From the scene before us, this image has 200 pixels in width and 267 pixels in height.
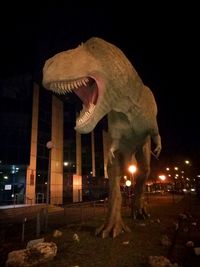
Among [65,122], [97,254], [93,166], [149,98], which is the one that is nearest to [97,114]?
[149,98]

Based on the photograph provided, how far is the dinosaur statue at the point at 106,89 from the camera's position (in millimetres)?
4293

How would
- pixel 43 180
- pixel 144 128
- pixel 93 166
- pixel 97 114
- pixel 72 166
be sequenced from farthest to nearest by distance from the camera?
1. pixel 93 166
2. pixel 72 166
3. pixel 43 180
4. pixel 144 128
5. pixel 97 114

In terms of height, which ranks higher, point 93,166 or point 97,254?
point 93,166

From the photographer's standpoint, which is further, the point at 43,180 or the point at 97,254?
the point at 43,180

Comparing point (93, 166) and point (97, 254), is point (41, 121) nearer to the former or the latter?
point (93, 166)

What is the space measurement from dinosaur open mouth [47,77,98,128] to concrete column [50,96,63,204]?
22.0m

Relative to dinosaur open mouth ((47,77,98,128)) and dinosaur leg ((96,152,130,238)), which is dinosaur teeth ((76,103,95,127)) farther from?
dinosaur leg ((96,152,130,238))

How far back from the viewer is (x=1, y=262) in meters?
4.56

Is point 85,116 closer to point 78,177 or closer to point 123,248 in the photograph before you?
point 123,248

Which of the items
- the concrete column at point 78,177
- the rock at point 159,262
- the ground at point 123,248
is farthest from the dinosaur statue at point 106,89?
the concrete column at point 78,177

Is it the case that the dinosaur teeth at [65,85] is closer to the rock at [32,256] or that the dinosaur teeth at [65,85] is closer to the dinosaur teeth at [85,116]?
the dinosaur teeth at [85,116]

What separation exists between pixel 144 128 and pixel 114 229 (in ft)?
8.39

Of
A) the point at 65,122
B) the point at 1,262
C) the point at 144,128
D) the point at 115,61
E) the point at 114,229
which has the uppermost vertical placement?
the point at 65,122

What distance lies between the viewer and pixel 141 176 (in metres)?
8.15
